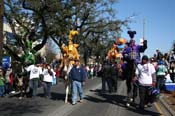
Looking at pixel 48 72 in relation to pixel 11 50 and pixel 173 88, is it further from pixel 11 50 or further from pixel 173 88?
pixel 11 50

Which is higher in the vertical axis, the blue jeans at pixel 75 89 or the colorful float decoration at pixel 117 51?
the colorful float decoration at pixel 117 51

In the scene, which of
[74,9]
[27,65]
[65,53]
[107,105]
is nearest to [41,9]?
[74,9]

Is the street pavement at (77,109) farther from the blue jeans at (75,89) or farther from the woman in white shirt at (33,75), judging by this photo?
the woman in white shirt at (33,75)

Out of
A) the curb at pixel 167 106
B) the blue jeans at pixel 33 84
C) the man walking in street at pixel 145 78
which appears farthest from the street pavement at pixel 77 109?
the blue jeans at pixel 33 84

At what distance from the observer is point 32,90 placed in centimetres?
1978

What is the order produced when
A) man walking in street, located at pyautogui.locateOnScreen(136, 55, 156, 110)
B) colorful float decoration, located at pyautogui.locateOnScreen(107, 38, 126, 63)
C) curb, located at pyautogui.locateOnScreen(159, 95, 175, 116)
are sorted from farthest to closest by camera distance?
colorful float decoration, located at pyautogui.locateOnScreen(107, 38, 126, 63) < man walking in street, located at pyautogui.locateOnScreen(136, 55, 156, 110) < curb, located at pyautogui.locateOnScreen(159, 95, 175, 116)

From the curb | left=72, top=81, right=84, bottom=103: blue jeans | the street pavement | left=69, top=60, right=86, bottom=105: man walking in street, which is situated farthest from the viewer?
left=69, top=60, right=86, bottom=105: man walking in street

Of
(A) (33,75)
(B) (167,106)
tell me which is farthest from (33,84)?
(B) (167,106)

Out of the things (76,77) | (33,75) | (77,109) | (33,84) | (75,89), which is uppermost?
(33,75)

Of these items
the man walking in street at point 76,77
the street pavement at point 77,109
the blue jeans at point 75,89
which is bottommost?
the street pavement at point 77,109

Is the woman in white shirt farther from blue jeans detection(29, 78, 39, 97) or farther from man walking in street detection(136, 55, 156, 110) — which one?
man walking in street detection(136, 55, 156, 110)

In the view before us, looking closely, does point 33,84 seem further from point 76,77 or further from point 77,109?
point 77,109

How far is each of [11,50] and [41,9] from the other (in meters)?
5.74

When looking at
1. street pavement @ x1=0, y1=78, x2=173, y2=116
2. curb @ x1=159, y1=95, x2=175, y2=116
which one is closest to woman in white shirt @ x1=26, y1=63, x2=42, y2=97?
street pavement @ x1=0, y1=78, x2=173, y2=116
